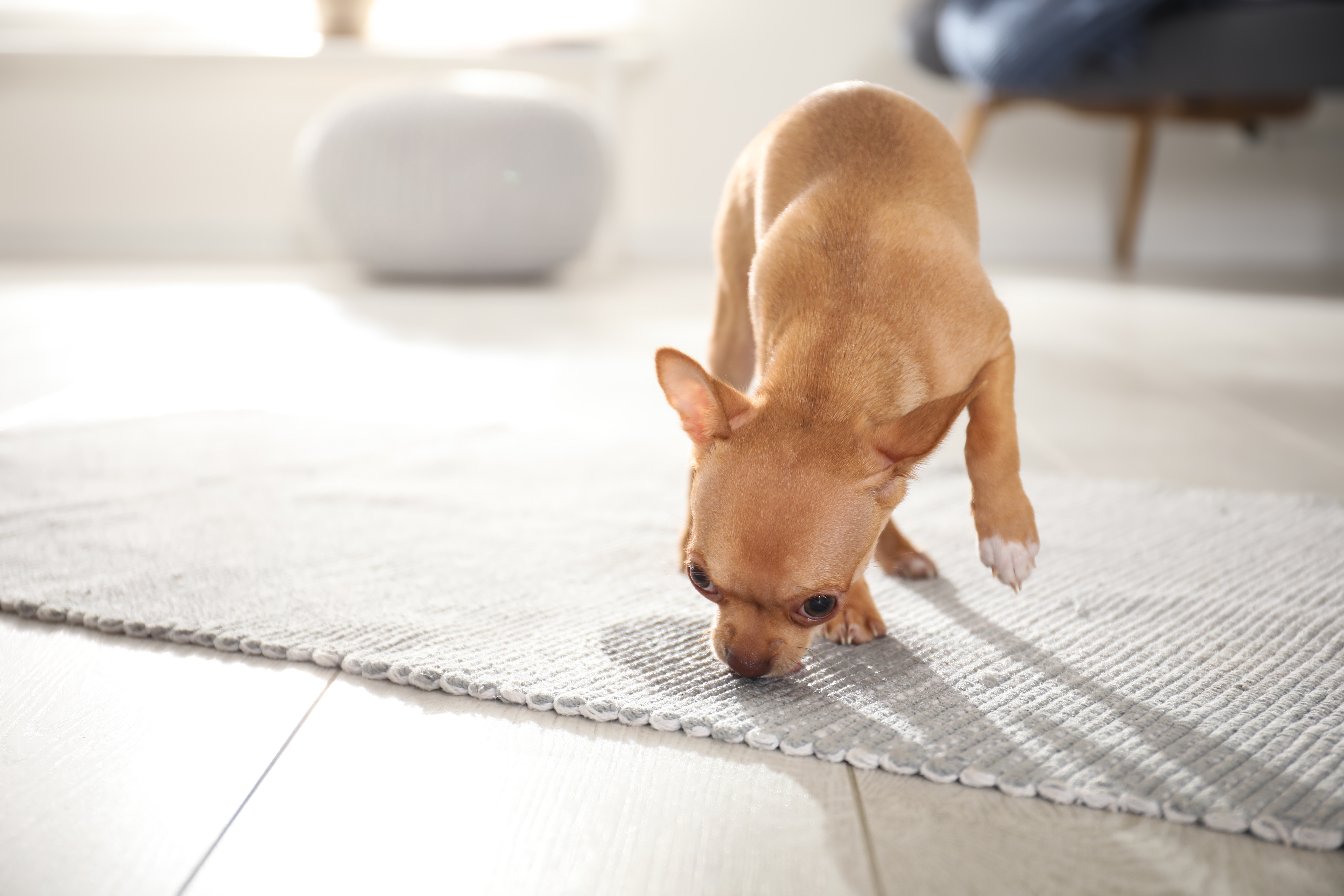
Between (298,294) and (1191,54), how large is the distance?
3.00m

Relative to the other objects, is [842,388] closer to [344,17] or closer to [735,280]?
[735,280]

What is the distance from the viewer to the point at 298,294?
4039 mm

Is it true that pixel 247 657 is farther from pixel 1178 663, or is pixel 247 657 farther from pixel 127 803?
pixel 1178 663

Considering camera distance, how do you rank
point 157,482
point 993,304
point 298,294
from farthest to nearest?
1. point 298,294
2. point 157,482
3. point 993,304

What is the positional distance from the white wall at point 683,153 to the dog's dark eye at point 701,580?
466 cm

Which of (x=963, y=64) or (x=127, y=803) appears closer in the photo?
(x=127, y=803)

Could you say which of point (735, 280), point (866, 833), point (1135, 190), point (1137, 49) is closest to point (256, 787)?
point (866, 833)

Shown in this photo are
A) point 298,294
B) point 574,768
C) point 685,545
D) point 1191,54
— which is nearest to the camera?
point 574,768

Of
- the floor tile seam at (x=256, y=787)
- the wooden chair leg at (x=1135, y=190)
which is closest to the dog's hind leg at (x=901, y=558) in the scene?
the floor tile seam at (x=256, y=787)

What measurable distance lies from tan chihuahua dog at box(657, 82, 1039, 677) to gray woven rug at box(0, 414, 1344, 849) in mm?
83

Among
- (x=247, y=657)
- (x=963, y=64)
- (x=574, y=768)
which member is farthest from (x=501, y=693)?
(x=963, y=64)

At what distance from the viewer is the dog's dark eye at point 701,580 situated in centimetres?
100

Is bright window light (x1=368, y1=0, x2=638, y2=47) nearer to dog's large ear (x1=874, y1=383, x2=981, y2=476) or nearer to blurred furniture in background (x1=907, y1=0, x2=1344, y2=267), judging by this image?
blurred furniture in background (x1=907, y1=0, x2=1344, y2=267)

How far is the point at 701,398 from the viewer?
40.2 inches
